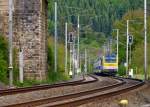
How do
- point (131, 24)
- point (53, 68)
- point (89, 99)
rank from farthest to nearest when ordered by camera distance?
1. point (131, 24)
2. point (53, 68)
3. point (89, 99)

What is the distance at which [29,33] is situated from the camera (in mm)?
44625

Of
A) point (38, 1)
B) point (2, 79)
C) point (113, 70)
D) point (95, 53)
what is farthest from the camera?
point (95, 53)

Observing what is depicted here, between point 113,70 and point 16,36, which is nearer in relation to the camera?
point 16,36

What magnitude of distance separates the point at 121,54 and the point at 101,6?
80.3m

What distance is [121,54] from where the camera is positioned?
A: 120688mm

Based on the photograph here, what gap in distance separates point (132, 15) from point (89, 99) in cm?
10525

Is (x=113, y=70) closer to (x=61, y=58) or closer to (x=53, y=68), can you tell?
(x=61, y=58)

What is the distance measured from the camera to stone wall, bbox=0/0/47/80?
1748 inches

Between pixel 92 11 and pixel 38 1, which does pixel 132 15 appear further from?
pixel 38 1

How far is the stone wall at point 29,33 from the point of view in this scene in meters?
44.4

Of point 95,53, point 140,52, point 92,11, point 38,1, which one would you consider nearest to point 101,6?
point 92,11

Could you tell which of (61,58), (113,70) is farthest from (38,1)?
(61,58)

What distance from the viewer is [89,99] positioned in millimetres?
20391

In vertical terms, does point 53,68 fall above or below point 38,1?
below
